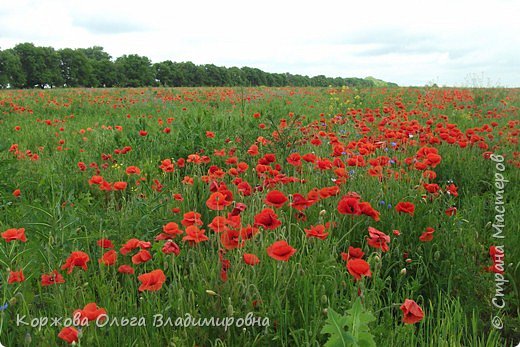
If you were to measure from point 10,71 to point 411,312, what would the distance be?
56.0m

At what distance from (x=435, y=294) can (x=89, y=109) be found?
387 inches

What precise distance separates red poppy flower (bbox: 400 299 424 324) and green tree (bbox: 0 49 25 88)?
54089 millimetres

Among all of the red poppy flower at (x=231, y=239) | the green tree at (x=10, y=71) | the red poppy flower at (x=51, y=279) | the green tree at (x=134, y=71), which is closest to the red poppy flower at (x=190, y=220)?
the red poppy flower at (x=231, y=239)

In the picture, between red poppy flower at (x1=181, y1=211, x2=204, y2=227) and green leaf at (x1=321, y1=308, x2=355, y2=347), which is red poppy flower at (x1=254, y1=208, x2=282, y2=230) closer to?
red poppy flower at (x1=181, y1=211, x2=204, y2=227)

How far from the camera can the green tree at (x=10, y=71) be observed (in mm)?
46438

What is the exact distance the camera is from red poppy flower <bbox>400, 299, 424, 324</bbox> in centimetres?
134

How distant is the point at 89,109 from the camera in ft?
33.6

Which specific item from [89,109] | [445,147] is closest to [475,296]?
[445,147]

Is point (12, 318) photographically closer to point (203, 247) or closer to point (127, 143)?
A: point (203, 247)

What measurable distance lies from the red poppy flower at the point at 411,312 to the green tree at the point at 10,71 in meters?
54.1

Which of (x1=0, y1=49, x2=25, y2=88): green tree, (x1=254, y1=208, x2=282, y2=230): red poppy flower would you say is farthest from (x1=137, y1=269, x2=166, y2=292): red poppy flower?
(x1=0, y1=49, x2=25, y2=88): green tree

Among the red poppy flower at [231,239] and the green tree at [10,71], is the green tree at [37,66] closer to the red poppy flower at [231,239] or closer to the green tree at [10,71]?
the green tree at [10,71]

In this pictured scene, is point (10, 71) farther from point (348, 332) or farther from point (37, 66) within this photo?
point (348, 332)

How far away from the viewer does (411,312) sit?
1.37 metres
